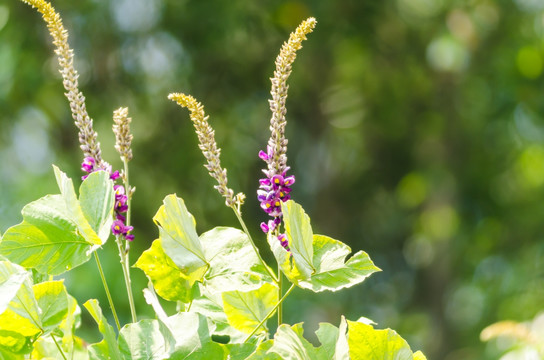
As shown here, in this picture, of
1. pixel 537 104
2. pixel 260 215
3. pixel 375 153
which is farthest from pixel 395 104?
pixel 260 215

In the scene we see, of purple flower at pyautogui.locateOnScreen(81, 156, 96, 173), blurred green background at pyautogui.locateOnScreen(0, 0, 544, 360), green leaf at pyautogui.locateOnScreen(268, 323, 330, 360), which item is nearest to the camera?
green leaf at pyautogui.locateOnScreen(268, 323, 330, 360)

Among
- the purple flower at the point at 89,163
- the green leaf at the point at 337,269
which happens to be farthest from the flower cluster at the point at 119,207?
the green leaf at the point at 337,269

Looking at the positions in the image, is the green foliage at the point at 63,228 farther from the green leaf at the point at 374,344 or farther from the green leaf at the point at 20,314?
the green leaf at the point at 374,344

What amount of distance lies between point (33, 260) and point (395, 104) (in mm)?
3647

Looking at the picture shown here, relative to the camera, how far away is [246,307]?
0.39m

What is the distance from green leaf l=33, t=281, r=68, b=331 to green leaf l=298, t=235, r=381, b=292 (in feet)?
0.44

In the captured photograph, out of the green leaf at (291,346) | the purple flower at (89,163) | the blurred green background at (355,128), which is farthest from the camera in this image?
the blurred green background at (355,128)

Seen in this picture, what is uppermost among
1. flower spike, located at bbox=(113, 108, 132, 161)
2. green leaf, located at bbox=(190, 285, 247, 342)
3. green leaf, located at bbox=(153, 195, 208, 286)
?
flower spike, located at bbox=(113, 108, 132, 161)

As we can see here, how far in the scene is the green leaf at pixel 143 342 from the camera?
324 millimetres

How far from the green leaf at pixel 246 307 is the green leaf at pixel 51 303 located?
0.09 metres

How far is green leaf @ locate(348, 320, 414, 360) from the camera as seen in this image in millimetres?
320

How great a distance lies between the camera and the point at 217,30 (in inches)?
109

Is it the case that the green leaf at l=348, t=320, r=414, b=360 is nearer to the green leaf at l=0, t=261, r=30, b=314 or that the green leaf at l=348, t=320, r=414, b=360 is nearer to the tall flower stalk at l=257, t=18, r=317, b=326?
the tall flower stalk at l=257, t=18, r=317, b=326

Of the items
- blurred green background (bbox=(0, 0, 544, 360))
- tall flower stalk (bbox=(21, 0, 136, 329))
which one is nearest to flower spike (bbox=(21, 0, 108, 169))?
tall flower stalk (bbox=(21, 0, 136, 329))
